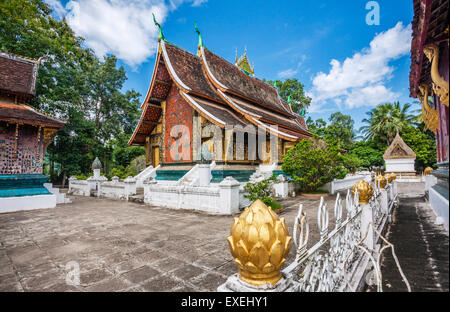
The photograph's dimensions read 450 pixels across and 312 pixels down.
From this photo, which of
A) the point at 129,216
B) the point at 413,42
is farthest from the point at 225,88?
the point at 413,42

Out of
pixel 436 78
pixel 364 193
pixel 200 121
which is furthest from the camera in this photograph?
pixel 200 121

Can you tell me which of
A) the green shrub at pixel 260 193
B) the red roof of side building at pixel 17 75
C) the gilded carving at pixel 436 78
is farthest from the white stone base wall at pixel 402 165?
the red roof of side building at pixel 17 75

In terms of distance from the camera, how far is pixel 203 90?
12.4 m

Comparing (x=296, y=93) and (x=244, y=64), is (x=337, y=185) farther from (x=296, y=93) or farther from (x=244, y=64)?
(x=296, y=93)

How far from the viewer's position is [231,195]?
6.80 metres

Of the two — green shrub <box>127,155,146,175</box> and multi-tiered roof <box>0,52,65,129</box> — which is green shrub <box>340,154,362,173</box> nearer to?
multi-tiered roof <box>0,52,65,129</box>

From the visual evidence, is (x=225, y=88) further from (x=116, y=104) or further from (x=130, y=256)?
(x=116, y=104)

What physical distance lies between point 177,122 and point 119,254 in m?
9.93

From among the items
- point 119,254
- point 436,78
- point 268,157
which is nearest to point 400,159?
point 268,157

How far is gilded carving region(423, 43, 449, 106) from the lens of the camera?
1.20 m

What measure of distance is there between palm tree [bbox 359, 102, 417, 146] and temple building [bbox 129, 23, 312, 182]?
28722 mm
